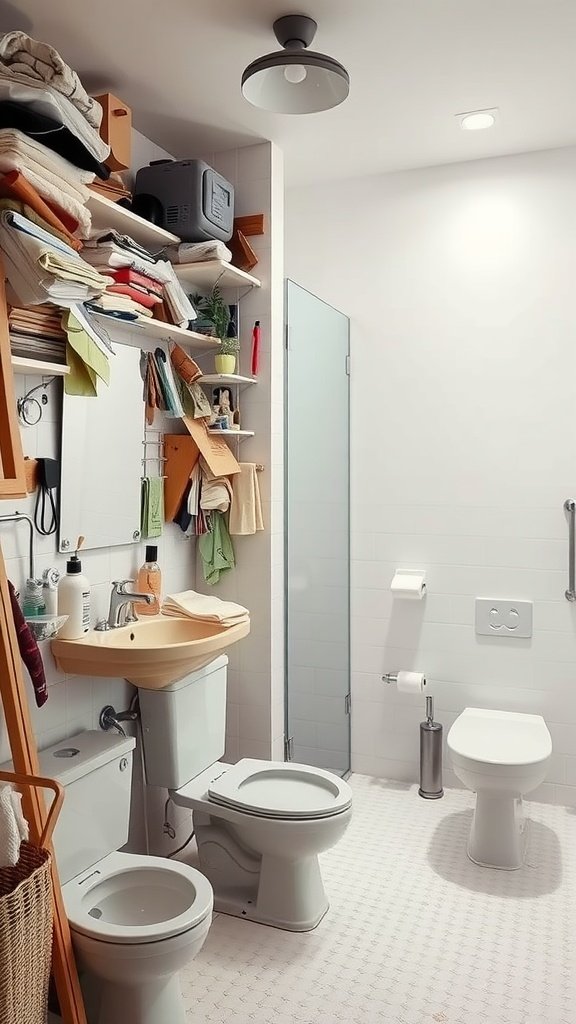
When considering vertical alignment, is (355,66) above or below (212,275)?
above

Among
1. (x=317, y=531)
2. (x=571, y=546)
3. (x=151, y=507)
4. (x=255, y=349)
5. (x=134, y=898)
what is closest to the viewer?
(x=134, y=898)

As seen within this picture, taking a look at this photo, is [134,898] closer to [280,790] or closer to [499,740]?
[280,790]

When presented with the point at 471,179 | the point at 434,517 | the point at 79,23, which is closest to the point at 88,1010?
the point at 434,517

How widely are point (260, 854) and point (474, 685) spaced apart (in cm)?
126

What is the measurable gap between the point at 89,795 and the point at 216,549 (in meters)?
1.14

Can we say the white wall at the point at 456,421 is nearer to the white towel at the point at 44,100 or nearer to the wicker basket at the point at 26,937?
the white towel at the point at 44,100

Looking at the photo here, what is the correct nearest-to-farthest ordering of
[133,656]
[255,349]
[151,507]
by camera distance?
[133,656], [151,507], [255,349]

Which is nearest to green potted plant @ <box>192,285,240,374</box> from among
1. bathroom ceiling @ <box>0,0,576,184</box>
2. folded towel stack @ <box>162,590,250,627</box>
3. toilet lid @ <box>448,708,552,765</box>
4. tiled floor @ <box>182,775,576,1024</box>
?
bathroom ceiling @ <box>0,0,576,184</box>

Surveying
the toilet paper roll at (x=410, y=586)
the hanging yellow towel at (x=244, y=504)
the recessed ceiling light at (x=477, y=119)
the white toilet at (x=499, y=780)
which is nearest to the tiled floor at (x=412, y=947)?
the white toilet at (x=499, y=780)

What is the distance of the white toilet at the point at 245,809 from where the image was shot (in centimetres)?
238

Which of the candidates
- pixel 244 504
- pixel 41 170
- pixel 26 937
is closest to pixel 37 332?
pixel 41 170

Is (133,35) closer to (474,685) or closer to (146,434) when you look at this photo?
(146,434)

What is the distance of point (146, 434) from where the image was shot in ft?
9.23

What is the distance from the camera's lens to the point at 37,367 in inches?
82.0
